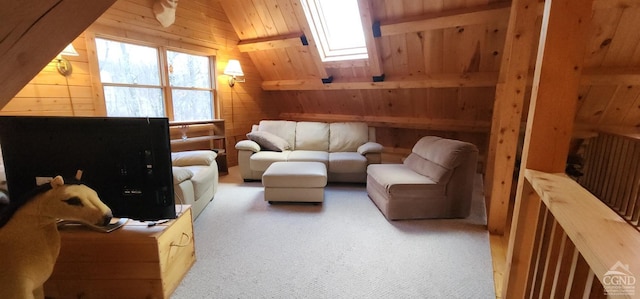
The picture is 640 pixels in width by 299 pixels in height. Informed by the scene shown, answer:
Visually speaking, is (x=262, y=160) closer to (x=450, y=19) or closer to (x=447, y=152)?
(x=447, y=152)

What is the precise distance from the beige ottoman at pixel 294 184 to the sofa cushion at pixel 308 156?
0.67 meters

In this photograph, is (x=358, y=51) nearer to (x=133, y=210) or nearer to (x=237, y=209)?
(x=237, y=209)

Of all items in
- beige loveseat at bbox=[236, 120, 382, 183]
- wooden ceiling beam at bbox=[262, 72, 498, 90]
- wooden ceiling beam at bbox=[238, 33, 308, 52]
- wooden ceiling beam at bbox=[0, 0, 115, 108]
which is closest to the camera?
wooden ceiling beam at bbox=[0, 0, 115, 108]

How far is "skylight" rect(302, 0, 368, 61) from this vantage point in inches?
140

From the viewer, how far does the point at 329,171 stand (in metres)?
3.67

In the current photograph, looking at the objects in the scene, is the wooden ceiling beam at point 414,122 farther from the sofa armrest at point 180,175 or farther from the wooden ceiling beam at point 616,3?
the sofa armrest at point 180,175

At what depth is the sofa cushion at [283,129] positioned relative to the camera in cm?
430

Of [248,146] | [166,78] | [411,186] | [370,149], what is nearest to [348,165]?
[370,149]

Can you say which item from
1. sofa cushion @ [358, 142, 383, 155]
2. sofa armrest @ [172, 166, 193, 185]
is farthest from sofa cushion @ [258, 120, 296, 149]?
sofa armrest @ [172, 166, 193, 185]

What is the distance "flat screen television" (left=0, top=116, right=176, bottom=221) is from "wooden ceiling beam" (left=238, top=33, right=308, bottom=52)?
294cm

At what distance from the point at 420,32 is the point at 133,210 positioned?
10.8 feet

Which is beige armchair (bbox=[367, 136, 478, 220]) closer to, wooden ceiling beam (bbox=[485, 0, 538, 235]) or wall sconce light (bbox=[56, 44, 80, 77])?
wooden ceiling beam (bbox=[485, 0, 538, 235])

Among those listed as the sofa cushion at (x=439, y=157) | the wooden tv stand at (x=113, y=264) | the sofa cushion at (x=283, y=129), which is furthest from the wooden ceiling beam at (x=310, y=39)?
the wooden tv stand at (x=113, y=264)

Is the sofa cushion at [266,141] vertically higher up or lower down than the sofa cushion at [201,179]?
higher up
